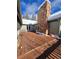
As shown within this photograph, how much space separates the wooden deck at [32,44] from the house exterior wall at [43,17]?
80 mm

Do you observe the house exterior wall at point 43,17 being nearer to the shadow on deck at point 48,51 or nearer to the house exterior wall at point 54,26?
the house exterior wall at point 54,26

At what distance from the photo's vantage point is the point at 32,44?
163cm

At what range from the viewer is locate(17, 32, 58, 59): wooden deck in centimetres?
160

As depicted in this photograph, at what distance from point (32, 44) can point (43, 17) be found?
0.31 m

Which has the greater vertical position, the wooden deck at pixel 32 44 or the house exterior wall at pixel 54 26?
the house exterior wall at pixel 54 26

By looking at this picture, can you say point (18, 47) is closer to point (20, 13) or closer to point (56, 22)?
point (20, 13)

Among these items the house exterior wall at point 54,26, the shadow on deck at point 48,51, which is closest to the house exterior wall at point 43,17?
the house exterior wall at point 54,26

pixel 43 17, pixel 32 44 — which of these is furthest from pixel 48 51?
pixel 43 17

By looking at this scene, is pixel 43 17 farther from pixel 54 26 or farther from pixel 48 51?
pixel 48 51

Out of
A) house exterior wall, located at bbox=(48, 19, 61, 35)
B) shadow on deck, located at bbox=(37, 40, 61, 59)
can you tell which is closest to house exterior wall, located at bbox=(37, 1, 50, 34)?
house exterior wall, located at bbox=(48, 19, 61, 35)

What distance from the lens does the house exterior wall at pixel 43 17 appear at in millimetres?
1684
